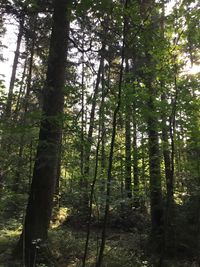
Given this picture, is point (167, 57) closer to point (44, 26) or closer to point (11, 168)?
point (11, 168)

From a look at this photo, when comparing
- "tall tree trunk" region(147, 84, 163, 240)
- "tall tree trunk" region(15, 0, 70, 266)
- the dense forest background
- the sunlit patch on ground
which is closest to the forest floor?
the dense forest background

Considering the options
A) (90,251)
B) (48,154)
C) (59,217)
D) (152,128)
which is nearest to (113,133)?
(152,128)

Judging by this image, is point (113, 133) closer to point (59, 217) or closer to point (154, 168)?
point (154, 168)

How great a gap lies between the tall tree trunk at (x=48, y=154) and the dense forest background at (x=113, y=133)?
0.09 feet

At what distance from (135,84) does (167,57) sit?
927 mm

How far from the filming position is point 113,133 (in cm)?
478

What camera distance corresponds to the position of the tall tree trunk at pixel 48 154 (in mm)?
7277

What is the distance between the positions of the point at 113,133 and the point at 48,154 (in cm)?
266

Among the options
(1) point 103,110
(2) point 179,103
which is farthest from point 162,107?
(1) point 103,110

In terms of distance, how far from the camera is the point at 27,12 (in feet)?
28.1

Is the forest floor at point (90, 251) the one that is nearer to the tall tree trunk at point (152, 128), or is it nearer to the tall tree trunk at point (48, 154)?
the tall tree trunk at point (48, 154)

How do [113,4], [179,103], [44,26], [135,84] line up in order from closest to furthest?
[113,4] < [179,103] < [135,84] < [44,26]

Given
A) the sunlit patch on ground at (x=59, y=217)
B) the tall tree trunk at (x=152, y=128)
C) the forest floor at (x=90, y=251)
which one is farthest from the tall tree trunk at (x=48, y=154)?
the sunlit patch on ground at (x=59, y=217)

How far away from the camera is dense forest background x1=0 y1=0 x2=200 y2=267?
216 inches
